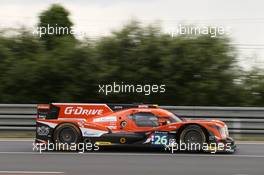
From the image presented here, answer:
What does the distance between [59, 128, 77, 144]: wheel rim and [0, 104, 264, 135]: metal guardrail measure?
4.31m

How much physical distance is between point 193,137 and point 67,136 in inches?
113

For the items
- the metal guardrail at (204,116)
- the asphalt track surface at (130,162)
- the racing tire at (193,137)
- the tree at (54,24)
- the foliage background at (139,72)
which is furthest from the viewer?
the tree at (54,24)

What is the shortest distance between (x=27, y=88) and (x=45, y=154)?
724 centimetres

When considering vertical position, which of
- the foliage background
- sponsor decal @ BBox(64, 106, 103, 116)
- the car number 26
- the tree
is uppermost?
the tree

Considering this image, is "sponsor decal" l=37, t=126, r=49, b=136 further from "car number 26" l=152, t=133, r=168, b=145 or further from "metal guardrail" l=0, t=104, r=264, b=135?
"metal guardrail" l=0, t=104, r=264, b=135

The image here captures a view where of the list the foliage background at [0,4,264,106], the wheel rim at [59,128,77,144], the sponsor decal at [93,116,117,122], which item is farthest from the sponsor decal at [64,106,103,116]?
the foliage background at [0,4,264,106]

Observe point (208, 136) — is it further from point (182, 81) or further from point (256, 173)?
point (182, 81)

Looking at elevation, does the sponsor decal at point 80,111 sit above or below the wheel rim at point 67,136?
above

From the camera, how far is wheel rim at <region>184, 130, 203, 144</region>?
1329 centimetres

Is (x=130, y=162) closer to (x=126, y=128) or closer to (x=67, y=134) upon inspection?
(x=126, y=128)

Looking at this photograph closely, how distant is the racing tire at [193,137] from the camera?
523 inches

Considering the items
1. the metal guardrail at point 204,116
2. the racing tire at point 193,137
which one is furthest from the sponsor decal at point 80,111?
the metal guardrail at point 204,116

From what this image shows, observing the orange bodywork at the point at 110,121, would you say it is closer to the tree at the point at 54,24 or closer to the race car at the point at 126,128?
the race car at the point at 126,128

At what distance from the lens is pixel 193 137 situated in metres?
13.3
